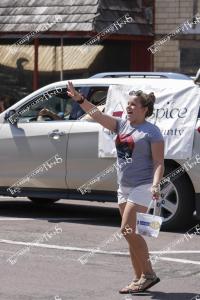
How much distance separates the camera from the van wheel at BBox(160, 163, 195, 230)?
33.0 ft

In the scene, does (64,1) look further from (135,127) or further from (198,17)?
(135,127)

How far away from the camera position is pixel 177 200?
398 inches

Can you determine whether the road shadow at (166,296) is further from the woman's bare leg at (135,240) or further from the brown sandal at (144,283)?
the woman's bare leg at (135,240)

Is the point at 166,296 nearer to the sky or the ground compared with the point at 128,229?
nearer to the ground

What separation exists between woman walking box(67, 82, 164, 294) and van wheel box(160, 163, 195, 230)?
2.80 m

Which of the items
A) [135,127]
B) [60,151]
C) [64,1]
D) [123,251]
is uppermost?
[64,1]

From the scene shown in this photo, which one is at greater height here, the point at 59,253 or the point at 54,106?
the point at 54,106

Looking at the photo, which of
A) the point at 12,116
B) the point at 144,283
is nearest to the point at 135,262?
the point at 144,283

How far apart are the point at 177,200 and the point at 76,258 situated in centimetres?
189

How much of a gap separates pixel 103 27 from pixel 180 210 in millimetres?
8570

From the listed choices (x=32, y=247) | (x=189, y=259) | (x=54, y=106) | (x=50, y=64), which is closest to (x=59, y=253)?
(x=32, y=247)

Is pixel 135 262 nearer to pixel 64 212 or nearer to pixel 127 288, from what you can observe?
pixel 127 288

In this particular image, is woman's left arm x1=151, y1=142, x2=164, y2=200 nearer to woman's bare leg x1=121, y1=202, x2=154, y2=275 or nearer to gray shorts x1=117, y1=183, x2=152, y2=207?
gray shorts x1=117, y1=183, x2=152, y2=207

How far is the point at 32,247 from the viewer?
9.22m
